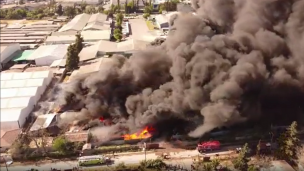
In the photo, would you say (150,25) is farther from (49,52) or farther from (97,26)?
(49,52)

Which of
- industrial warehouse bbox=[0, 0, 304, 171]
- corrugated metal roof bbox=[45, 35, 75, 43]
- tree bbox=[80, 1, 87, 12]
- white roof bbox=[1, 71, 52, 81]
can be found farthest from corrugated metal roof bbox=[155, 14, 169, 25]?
white roof bbox=[1, 71, 52, 81]

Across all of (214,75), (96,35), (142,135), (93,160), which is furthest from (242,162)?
(96,35)

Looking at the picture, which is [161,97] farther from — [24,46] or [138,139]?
[24,46]

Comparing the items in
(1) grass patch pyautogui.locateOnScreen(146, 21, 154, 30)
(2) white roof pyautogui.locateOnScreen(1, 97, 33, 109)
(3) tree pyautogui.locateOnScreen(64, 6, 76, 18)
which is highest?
(3) tree pyautogui.locateOnScreen(64, 6, 76, 18)

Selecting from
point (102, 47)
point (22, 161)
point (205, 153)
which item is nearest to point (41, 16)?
point (102, 47)

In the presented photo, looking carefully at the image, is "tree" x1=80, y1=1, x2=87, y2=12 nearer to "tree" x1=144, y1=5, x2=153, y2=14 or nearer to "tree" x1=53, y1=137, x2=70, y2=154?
"tree" x1=144, y1=5, x2=153, y2=14

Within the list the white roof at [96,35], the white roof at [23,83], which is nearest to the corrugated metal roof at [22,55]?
the white roof at [96,35]
